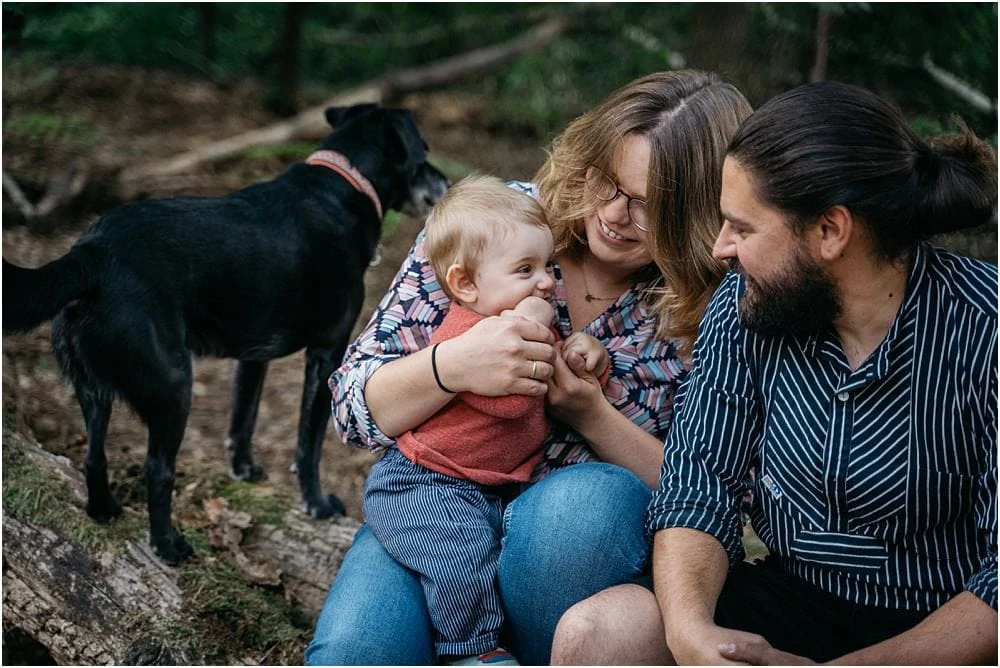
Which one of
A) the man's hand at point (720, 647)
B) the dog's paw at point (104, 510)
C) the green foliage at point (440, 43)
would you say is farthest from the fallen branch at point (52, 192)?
the man's hand at point (720, 647)

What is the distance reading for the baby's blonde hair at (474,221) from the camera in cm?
241

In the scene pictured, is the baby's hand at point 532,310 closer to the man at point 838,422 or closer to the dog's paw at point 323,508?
the man at point 838,422

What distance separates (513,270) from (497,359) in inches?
10.4

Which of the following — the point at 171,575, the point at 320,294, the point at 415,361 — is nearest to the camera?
the point at 415,361

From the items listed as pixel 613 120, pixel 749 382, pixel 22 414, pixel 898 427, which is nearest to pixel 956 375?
pixel 898 427

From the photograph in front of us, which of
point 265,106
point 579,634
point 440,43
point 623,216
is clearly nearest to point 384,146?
point 623,216

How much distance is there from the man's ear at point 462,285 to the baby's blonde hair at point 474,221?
A: 17 mm

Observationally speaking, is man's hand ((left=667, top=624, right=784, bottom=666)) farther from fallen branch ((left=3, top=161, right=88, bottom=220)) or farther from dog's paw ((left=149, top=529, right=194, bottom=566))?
fallen branch ((left=3, top=161, right=88, bottom=220))

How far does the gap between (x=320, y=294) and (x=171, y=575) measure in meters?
1.15

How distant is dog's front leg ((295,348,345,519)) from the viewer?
364 cm

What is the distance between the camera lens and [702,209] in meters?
2.44

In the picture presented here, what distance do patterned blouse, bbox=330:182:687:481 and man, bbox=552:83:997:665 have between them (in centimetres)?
37

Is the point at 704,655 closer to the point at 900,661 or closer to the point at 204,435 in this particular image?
the point at 900,661

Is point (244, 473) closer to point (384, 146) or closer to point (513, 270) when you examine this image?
point (384, 146)
